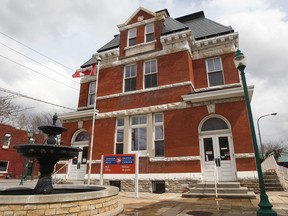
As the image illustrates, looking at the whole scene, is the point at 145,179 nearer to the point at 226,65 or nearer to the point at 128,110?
the point at 128,110

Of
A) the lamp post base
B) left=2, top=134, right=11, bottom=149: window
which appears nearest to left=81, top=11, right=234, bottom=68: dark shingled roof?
the lamp post base

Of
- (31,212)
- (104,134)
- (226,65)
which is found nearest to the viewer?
(31,212)

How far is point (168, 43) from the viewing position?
14281 millimetres

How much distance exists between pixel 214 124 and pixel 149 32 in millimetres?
8664

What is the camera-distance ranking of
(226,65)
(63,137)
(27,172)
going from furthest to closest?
(27,172) < (63,137) < (226,65)

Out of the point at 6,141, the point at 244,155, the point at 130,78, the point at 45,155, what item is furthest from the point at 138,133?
the point at 6,141

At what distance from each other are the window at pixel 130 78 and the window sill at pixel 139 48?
112 cm

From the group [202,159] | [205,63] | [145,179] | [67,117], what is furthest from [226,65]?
[67,117]

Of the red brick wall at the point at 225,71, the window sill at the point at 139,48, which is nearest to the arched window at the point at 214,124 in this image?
the red brick wall at the point at 225,71

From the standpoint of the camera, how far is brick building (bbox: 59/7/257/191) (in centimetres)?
1140

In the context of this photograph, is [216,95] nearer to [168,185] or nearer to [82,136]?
Result: [168,185]

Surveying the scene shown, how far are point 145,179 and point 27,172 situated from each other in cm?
2751

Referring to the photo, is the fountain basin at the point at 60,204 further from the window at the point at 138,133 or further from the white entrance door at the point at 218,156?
the window at the point at 138,133

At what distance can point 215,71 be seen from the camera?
13898mm
